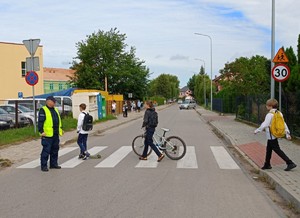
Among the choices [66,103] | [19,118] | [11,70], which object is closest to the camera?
[19,118]

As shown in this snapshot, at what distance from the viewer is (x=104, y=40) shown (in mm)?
56250

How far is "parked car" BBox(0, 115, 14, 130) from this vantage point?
21183mm

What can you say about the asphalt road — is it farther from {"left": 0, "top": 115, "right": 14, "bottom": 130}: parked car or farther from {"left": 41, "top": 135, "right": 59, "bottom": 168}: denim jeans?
{"left": 0, "top": 115, "right": 14, "bottom": 130}: parked car

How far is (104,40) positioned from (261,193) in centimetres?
5021

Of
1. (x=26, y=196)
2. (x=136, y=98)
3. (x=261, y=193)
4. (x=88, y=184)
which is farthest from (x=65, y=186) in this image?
(x=136, y=98)

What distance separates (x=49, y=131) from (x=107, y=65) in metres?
46.0

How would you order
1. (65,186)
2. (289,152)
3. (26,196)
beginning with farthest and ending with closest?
(289,152), (65,186), (26,196)

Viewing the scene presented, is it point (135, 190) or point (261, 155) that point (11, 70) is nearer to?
point (261, 155)

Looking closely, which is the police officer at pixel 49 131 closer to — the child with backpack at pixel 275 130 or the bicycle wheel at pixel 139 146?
the bicycle wheel at pixel 139 146

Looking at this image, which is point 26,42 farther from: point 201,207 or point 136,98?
point 136,98

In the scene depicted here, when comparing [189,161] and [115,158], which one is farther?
[115,158]

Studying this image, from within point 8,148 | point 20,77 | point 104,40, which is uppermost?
point 104,40

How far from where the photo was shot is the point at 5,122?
21.4m

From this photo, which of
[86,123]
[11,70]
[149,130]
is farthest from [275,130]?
[11,70]
